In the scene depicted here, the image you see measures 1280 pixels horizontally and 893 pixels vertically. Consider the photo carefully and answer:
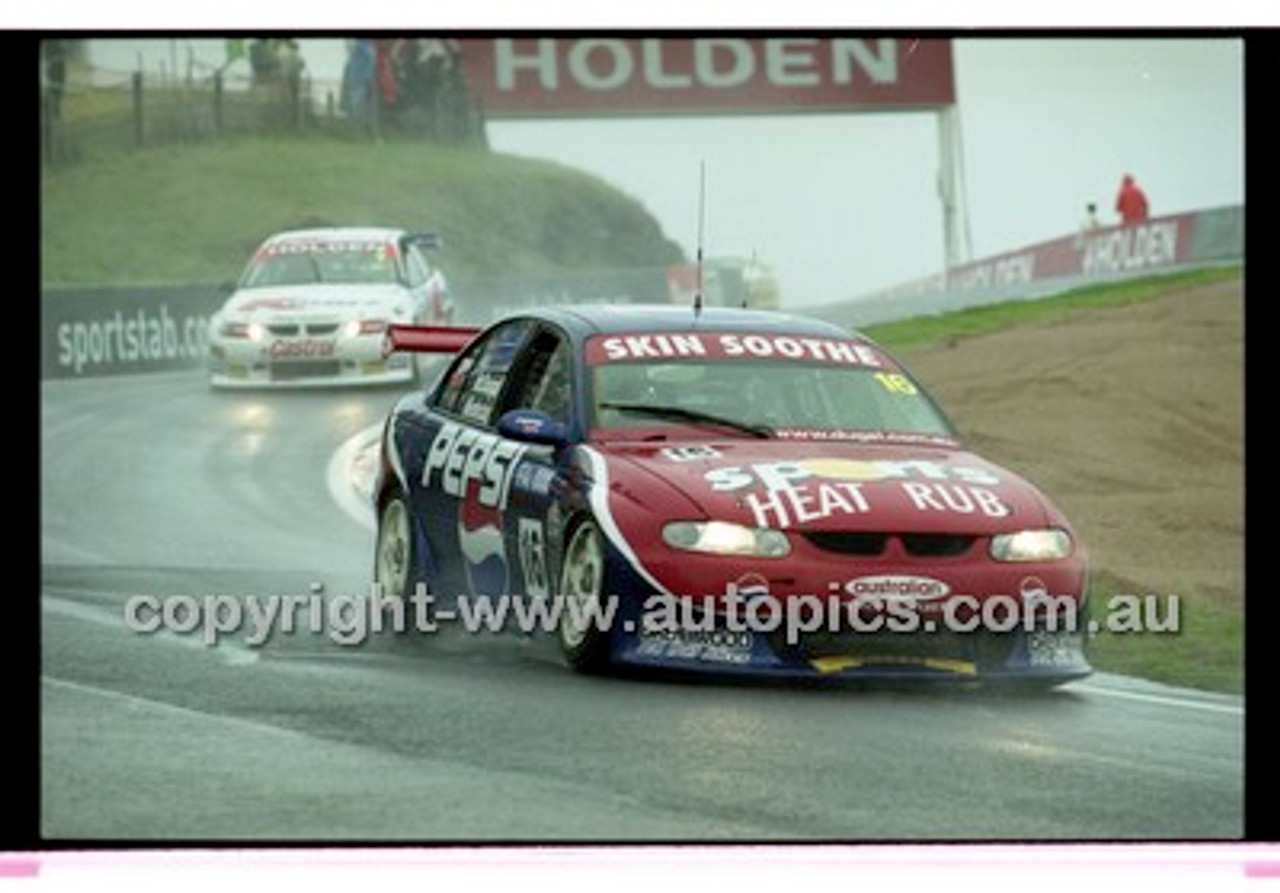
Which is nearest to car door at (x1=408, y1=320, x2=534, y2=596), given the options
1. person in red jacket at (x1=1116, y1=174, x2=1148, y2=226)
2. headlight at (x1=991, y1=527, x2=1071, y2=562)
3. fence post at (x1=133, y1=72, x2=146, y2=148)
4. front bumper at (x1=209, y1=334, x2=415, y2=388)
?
front bumper at (x1=209, y1=334, x2=415, y2=388)

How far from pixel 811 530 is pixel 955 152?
1577 mm

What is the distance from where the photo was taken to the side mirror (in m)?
10.9

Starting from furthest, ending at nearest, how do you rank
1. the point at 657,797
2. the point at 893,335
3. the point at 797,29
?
the point at 893,335 → the point at 797,29 → the point at 657,797

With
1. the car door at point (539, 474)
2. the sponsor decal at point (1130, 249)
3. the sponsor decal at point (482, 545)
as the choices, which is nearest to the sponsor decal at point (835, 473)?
the car door at point (539, 474)

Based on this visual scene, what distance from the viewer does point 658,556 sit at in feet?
34.2

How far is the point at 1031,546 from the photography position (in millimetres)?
10664

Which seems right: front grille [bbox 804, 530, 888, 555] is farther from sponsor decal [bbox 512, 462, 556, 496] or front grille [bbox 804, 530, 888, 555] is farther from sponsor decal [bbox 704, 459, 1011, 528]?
sponsor decal [bbox 512, 462, 556, 496]

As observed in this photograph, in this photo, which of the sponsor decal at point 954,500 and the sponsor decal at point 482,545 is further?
the sponsor decal at point 482,545

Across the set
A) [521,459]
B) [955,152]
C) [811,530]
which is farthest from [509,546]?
[955,152]

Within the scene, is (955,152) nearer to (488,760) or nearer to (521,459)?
(521,459)

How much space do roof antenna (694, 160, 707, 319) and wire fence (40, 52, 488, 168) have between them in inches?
24.9

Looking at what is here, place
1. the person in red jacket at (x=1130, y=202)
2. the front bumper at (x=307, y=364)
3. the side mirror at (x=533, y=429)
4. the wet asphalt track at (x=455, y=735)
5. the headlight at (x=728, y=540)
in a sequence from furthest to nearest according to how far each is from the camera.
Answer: the front bumper at (x=307, y=364)
the person in red jacket at (x=1130, y=202)
the side mirror at (x=533, y=429)
the headlight at (x=728, y=540)
the wet asphalt track at (x=455, y=735)

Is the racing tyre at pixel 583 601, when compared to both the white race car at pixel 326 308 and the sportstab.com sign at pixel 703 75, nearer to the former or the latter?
the white race car at pixel 326 308

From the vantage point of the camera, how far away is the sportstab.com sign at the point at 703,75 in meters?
10.9
